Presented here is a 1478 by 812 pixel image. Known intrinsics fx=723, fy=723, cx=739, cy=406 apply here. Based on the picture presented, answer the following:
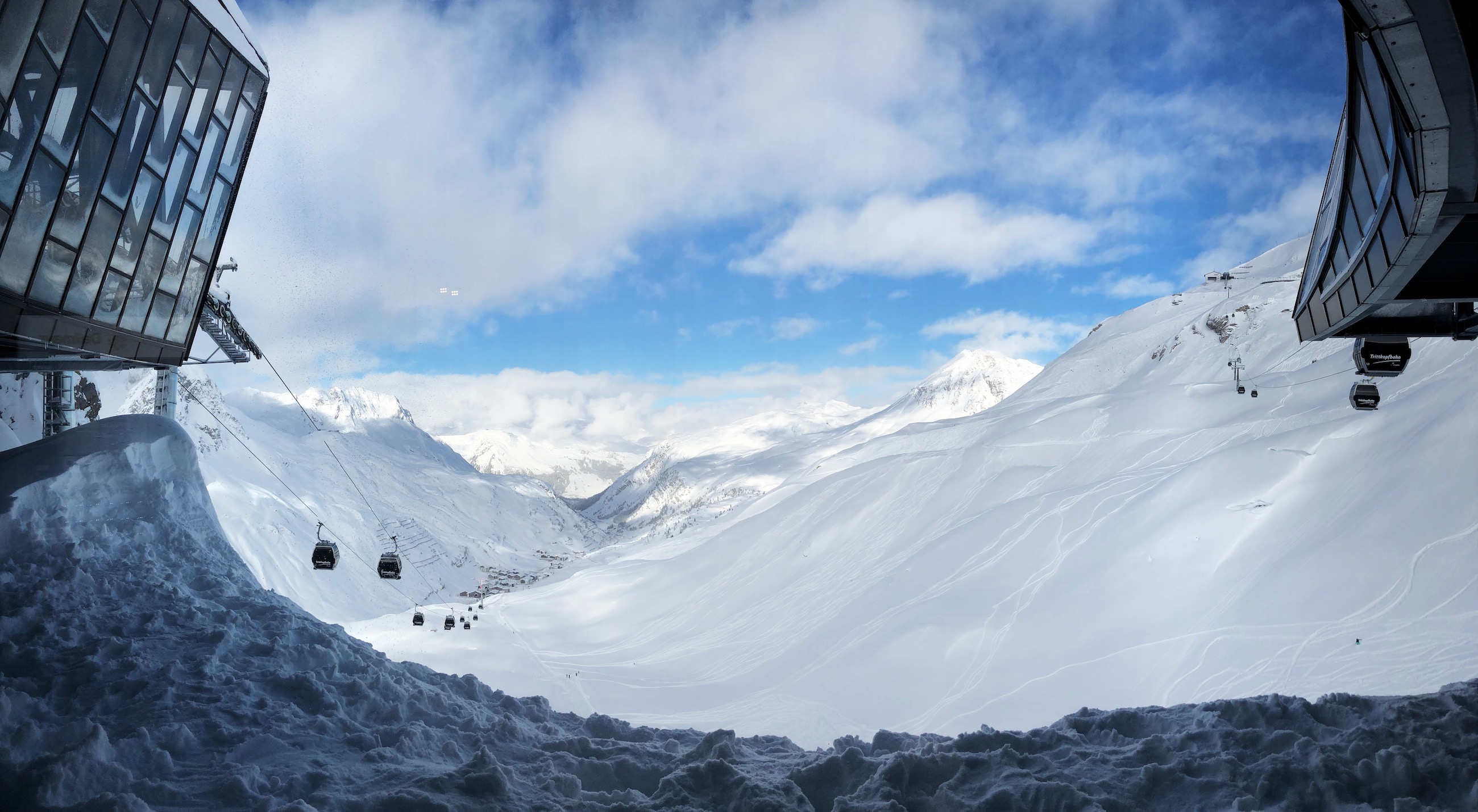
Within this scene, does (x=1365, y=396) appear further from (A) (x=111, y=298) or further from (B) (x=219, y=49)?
(A) (x=111, y=298)

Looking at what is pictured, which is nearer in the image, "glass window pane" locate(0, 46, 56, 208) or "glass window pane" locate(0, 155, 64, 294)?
"glass window pane" locate(0, 46, 56, 208)

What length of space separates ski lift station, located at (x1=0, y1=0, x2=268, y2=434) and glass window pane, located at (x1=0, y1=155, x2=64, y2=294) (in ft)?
0.06

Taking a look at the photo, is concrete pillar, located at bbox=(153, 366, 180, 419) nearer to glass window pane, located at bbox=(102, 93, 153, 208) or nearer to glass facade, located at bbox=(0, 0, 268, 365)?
glass facade, located at bbox=(0, 0, 268, 365)

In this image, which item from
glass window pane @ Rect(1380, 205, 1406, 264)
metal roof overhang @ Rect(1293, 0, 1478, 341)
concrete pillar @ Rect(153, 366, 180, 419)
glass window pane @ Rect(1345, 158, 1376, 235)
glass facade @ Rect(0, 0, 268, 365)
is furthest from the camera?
concrete pillar @ Rect(153, 366, 180, 419)

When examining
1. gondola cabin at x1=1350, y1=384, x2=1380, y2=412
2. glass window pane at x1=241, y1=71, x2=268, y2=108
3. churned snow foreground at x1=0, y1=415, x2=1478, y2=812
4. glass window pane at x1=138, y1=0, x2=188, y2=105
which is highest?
glass window pane at x1=241, y1=71, x2=268, y2=108

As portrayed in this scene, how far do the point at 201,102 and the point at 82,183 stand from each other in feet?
9.87

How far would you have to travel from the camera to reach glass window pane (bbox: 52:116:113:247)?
9.80 metres

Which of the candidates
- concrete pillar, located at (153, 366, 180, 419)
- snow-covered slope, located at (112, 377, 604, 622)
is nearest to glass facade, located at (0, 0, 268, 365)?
concrete pillar, located at (153, 366, 180, 419)

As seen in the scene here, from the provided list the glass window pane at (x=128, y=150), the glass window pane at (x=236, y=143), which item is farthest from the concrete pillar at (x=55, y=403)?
the glass window pane at (x=128, y=150)

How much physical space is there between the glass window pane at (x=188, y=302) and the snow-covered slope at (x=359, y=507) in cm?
2870

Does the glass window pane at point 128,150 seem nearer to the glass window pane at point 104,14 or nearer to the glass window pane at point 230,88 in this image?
the glass window pane at point 104,14

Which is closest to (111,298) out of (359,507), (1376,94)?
(1376,94)

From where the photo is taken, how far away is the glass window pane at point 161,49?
1048 centimetres

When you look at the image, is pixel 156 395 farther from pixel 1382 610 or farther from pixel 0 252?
pixel 1382 610
